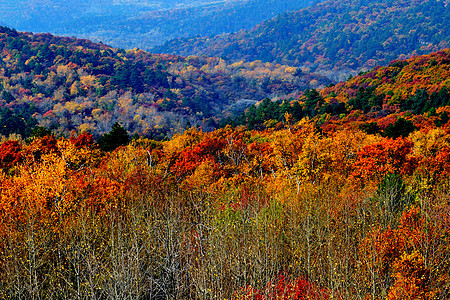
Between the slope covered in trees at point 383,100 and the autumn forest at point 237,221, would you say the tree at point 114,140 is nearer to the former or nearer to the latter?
the autumn forest at point 237,221

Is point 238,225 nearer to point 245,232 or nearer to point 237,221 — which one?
point 237,221

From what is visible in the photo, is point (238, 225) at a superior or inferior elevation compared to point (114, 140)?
superior

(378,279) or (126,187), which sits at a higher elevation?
(126,187)

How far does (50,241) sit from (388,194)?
801 inches

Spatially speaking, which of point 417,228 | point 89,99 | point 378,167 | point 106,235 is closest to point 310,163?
point 378,167

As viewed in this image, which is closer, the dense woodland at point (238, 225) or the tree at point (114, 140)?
the dense woodland at point (238, 225)

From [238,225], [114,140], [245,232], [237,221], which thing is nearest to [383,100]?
[114,140]

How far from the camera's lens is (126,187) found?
90.7 feet

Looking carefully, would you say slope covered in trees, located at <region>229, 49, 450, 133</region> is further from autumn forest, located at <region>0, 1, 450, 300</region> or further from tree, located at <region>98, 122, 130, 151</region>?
tree, located at <region>98, 122, 130, 151</region>

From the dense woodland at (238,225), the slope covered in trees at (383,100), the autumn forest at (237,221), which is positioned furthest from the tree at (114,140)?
the slope covered in trees at (383,100)

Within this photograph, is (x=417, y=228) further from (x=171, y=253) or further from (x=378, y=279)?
(x=171, y=253)

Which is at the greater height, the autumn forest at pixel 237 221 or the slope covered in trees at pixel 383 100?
the autumn forest at pixel 237 221

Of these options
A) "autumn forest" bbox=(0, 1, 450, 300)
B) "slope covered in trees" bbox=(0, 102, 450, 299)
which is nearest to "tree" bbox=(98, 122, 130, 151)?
"autumn forest" bbox=(0, 1, 450, 300)

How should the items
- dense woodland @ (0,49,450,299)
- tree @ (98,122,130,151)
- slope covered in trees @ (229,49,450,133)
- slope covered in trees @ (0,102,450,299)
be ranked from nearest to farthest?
slope covered in trees @ (0,102,450,299) < dense woodland @ (0,49,450,299) < tree @ (98,122,130,151) < slope covered in trees @ (229,49,450,133)
